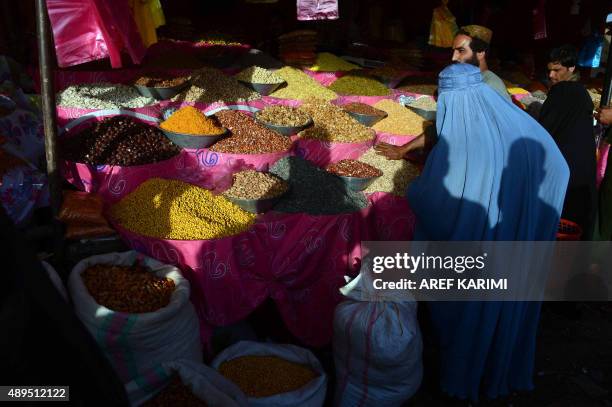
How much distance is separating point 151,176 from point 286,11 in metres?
5.24

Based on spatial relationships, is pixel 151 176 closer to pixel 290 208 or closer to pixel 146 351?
pixel 290 208

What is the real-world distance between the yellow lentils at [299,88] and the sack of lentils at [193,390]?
3.18m

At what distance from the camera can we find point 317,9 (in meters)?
3.93

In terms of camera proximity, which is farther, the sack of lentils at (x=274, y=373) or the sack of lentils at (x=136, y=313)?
the sack of lentils at (x=274, y=373)

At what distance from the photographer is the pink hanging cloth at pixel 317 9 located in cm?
391

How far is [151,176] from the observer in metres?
2.84

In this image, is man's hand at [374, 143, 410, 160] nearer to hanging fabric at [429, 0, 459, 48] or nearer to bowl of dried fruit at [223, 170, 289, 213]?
bowl of dried fruit at [223, 170, 289, 213]

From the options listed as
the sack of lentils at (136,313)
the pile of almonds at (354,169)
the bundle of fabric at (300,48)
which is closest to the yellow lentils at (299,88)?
the bundle of fabric at (300,48)

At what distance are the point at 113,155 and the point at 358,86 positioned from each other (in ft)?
10.0

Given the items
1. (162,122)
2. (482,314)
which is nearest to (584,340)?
(482,314)

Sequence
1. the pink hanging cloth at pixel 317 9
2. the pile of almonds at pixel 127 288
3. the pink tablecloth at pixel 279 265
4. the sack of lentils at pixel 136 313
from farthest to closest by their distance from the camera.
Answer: the pink hanging cloth at pixel 317 9 → the pink tablecloth at pixel 279 265 → the pile of almonds at pixel 127 288 → the sack of lentils at pixel 136 313

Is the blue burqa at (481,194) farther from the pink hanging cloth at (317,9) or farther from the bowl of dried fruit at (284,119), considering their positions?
the pink hanging cloth at (317,9)

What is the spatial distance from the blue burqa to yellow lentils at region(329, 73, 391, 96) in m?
2.84

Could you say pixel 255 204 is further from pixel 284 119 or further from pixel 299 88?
pixel 299 88
